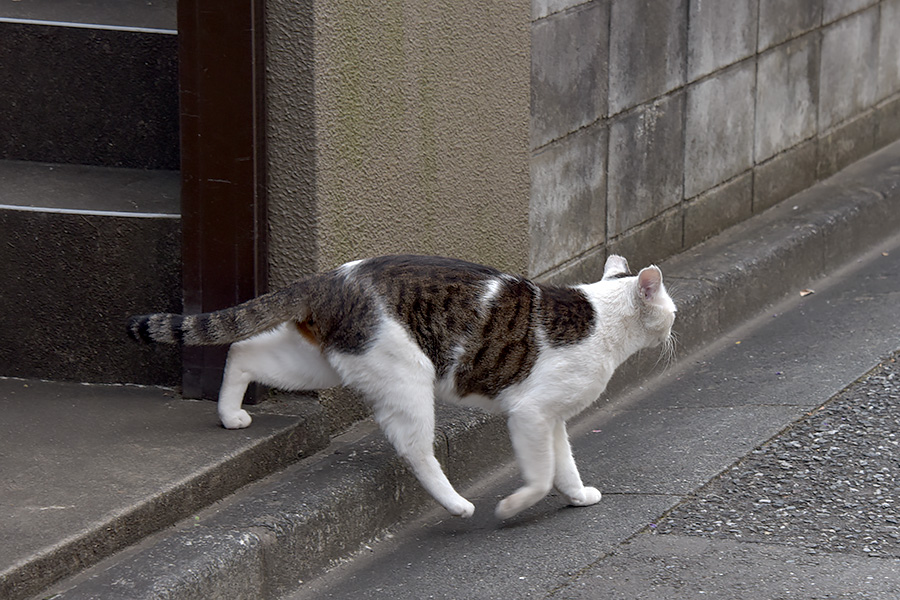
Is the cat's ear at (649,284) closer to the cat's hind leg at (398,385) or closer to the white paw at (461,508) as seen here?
the cat's hind leg at (398,385)

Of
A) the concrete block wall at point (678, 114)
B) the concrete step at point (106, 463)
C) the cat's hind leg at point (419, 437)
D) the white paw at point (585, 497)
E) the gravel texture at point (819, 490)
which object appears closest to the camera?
the concrete step at point (106, 463)

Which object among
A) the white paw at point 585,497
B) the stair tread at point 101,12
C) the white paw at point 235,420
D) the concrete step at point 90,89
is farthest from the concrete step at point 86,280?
the white paw at point 585,497

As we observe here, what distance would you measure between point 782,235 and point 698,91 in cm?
86

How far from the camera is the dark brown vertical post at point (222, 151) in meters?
4.08

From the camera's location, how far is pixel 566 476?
14.0 ft

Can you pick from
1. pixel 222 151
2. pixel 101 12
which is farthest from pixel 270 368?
pixel 101 12

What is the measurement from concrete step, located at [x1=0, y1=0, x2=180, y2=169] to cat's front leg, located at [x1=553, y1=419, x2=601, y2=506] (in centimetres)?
172

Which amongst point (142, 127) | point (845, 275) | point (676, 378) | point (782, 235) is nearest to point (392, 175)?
point (142, 127)

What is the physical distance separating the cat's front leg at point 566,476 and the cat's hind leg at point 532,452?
139mm

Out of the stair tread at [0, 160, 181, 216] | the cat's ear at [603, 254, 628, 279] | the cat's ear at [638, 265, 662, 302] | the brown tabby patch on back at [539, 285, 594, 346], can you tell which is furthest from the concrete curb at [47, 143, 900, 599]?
the stair tread at [0, 160, 181, 216]

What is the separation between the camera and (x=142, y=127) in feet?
15.6

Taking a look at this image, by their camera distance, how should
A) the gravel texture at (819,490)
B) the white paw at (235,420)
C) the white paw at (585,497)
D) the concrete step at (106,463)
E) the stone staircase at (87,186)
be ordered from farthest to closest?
the stone staircase at (87,186) → the white paw at (585,497) → the white paw at (235,420) → the gravel texture at (819,490) → the concrete step at (106,463)

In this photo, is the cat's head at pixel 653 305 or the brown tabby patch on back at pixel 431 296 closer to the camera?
the brown tabby patch on back at pixel 431 296

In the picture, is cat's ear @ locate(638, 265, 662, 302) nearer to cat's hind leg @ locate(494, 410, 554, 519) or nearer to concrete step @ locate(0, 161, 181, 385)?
cat's hind leg @ locate(494, 410, 554, 519)
